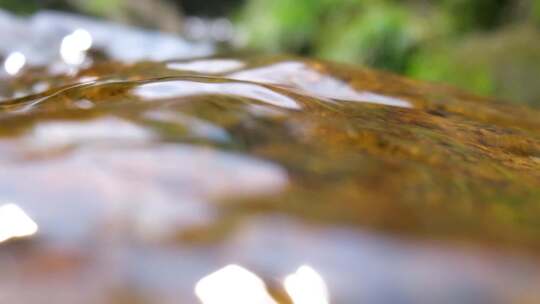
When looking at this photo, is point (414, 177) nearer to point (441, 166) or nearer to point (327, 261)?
point (441, 166)

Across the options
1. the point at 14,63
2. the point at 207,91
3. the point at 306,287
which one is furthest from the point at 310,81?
the point at 14,63

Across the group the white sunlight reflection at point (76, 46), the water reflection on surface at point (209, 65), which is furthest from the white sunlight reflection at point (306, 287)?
the white sunlight reflection at point (76, 46)

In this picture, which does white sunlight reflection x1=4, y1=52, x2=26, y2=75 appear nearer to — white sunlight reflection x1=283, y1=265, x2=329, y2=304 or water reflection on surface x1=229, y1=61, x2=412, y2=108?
water reflection on surface x1=229, y1=61, x2=412, y2=108

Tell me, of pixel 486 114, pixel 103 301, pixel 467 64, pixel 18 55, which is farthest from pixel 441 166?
pixel 467 64

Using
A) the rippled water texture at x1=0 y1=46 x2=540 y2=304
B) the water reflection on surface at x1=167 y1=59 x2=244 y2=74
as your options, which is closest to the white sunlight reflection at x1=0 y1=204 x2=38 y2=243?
the rippled water texture at x1=0 y1=46 x2=540 y2=304

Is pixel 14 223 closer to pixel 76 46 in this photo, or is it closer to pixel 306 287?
pixel 306 287

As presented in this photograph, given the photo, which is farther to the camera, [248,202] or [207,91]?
[207,91]

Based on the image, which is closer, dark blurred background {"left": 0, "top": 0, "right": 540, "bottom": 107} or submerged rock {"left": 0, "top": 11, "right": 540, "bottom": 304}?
submerged rock {"left": 0, "top": 11, "right": 540, "bottom": 304}

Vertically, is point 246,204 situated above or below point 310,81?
below
